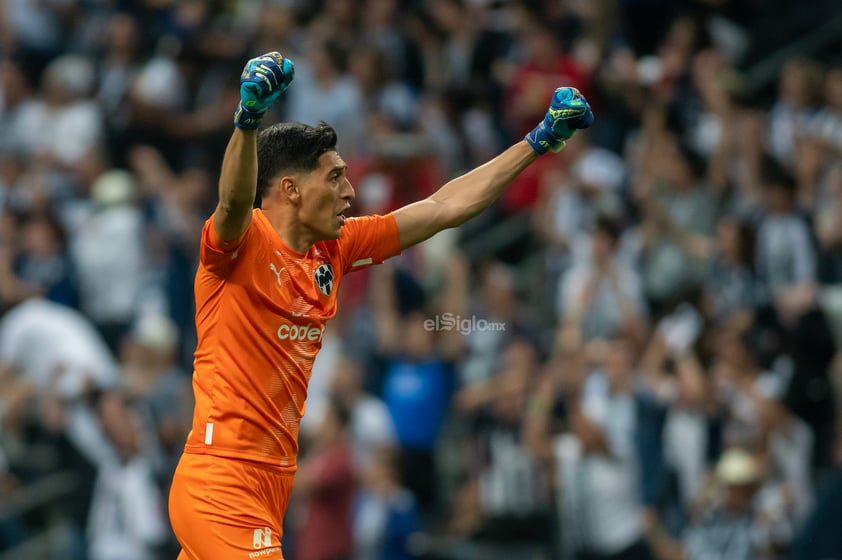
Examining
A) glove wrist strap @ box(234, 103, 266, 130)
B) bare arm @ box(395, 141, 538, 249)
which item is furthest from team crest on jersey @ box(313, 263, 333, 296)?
glove wrist strap @ box(234, 103, 266, 130)

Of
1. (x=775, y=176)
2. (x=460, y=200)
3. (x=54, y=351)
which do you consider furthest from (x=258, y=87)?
(x=54, y=351)

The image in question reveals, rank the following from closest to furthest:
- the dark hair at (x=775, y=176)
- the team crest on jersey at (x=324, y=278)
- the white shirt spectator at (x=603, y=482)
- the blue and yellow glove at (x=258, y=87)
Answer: the blue and yellow glove at (x=258, y=87), the team crest on jersey at (x=324, y=278), the white shirt spectator at (x=603, y=482), the dark hair at (x=775, y=176)

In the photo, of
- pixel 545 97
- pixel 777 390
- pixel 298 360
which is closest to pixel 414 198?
pixel 545 97

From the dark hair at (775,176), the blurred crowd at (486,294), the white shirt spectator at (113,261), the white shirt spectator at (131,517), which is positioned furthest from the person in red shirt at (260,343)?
the white shirt spectator at (113,261)

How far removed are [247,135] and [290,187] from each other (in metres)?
0.67

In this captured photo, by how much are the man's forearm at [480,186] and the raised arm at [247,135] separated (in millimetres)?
1345

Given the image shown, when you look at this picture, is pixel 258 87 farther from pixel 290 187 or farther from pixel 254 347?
pixel 254 347

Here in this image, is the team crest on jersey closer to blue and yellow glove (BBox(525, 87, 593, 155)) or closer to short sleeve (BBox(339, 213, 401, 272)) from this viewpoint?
short sleeve (BBox(339, 213, 401, 272))

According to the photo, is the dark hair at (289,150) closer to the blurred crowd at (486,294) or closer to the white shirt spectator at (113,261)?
the blurred crowd at (486,294)

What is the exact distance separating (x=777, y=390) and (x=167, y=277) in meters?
5.99

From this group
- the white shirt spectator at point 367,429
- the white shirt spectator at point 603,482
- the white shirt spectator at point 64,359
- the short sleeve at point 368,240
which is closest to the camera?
the short sleeve at point 368,240

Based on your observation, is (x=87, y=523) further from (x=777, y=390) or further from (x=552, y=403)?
(x=777, y=390)

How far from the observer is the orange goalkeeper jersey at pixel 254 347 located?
5992mm

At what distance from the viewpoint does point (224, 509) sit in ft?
19.4
